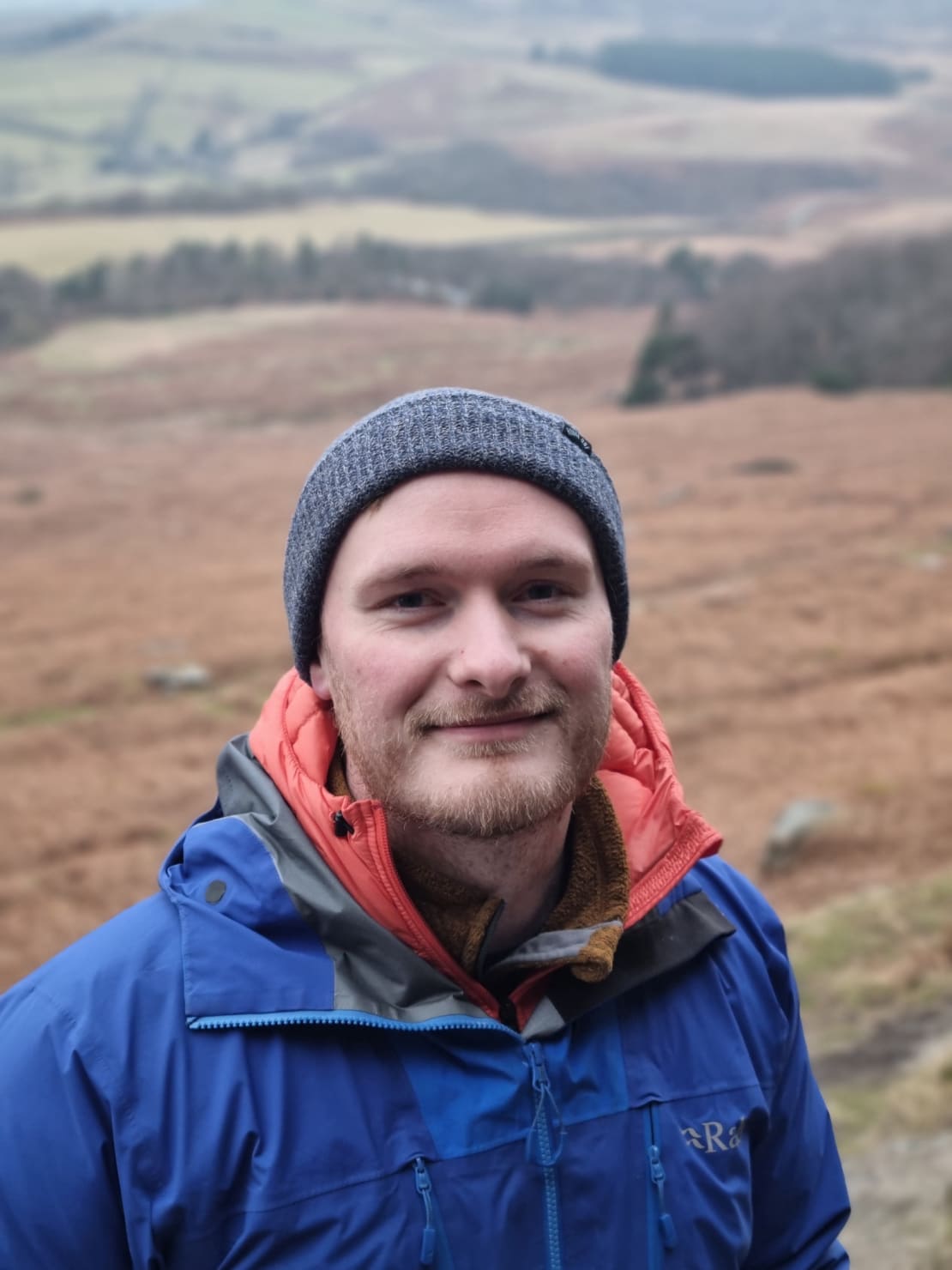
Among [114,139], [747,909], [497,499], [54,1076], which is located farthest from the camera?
[114,139]

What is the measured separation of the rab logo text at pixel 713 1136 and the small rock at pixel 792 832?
9.21 meters

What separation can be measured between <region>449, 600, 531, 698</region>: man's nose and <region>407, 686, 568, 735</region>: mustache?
2 cm

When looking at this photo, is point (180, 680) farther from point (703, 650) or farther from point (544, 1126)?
point (544, 1126)

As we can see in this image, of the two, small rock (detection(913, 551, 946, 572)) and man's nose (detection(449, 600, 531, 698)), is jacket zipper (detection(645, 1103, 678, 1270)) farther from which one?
small rock (detection(913, 551, 946, 572))

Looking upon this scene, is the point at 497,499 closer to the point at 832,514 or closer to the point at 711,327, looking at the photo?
the point at 832,514

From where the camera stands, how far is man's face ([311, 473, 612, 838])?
7.62 feet

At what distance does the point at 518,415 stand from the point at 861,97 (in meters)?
154

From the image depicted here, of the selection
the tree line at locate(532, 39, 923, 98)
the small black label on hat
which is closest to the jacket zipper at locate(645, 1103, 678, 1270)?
the small black label on hat

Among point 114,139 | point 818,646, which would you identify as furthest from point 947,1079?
point 114,139

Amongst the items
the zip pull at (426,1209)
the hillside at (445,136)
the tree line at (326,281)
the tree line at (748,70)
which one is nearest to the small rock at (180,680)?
the zip pull at (426,1209)

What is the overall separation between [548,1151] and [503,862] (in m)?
0.48

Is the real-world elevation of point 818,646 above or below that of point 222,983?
below

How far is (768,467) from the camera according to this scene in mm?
31062

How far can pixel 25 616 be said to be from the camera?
22859 millimetres
